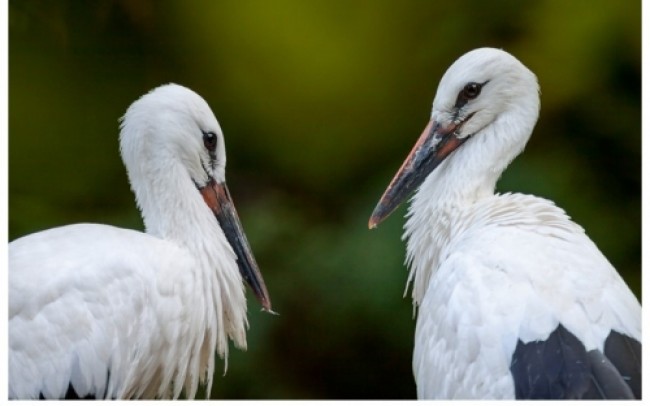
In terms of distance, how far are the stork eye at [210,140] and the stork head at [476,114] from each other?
1.58ft

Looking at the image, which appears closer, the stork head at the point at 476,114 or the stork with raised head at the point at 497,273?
the stork with raised head at the point at 497,273

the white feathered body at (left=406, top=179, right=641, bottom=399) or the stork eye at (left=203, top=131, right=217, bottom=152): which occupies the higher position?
the stork eye at (left=203, top=131, right=217, bottom=152)

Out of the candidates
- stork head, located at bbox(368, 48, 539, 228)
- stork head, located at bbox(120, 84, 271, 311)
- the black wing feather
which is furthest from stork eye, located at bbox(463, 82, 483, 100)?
the black wing feather

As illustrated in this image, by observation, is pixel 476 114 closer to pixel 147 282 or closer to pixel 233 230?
pixel 233 230

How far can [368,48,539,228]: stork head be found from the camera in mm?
3318

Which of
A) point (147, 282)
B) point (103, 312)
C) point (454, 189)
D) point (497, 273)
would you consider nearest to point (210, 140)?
point (147, 282)

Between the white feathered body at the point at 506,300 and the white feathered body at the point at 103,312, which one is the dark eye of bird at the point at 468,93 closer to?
the white feathered body at the point at 506,300

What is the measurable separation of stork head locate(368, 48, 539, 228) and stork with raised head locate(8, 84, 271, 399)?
1.53 feet

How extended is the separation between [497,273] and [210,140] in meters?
0.85

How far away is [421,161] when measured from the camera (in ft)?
11.1

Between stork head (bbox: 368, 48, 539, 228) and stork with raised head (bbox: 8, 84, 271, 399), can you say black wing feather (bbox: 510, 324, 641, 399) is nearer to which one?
stork head (bbox: 368, 48, 539, 228)

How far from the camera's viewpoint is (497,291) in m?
2.83

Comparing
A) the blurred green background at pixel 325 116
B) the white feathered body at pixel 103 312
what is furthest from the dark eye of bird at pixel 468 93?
the white feathered body at pixel 103 312

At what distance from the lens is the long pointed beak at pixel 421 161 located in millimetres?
3383
